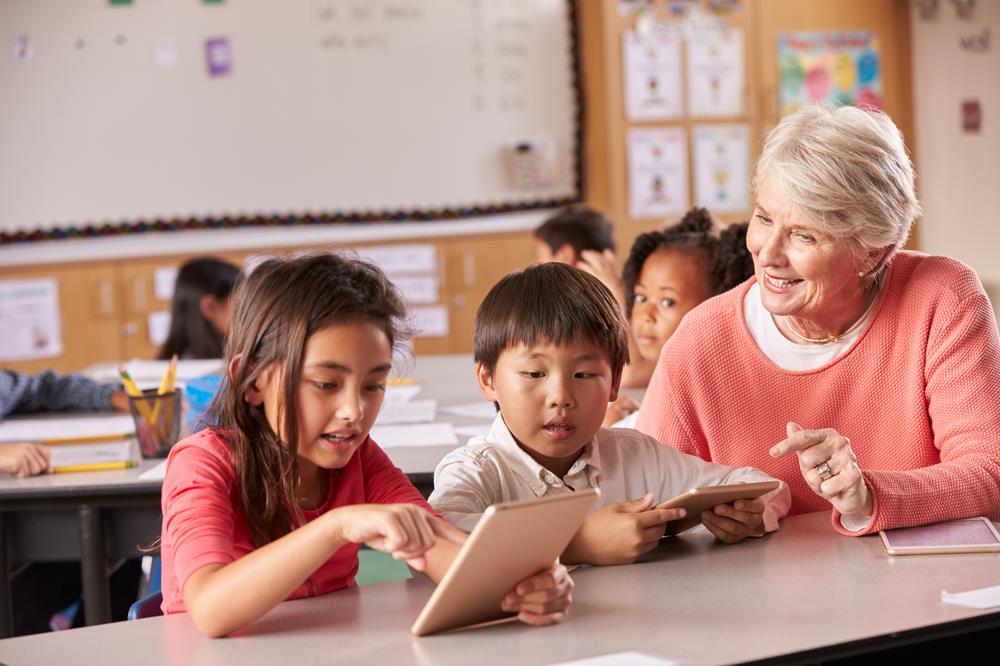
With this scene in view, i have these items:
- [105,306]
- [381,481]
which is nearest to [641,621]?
[381,481]

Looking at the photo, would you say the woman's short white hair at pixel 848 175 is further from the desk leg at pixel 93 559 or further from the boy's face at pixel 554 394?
the desk leg at pixel 93 559

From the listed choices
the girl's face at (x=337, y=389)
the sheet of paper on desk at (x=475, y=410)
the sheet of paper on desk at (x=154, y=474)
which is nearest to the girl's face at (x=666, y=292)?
the sheet of paper on desk at (x=475, y=410)

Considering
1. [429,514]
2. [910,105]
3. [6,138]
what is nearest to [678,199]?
[910,105]

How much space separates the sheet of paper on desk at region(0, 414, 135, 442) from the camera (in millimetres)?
2799

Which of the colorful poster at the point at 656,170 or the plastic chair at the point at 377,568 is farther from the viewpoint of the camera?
the colorful poster at the point at 656,170

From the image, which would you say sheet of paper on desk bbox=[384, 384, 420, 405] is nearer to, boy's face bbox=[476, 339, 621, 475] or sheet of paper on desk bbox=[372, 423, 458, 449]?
sheet of paper on desk bbox=[372, 423, 458, 449]

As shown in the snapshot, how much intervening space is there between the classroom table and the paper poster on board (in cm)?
286

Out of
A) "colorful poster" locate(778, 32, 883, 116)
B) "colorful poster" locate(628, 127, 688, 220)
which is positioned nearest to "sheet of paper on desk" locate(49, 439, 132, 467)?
"colorful poster" locate(628, 127, 688, 220)

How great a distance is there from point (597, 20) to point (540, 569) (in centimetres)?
451

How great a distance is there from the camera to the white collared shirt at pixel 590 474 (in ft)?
5.43

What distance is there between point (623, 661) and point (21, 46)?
463 cm

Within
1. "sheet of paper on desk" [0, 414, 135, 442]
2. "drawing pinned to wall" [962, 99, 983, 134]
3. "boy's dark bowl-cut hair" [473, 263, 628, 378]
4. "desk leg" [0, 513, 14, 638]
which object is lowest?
"desk leg" [0, 513, 14, 638]

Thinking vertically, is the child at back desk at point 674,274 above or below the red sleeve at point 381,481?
above

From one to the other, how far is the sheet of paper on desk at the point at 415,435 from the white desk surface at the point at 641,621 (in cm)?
100
